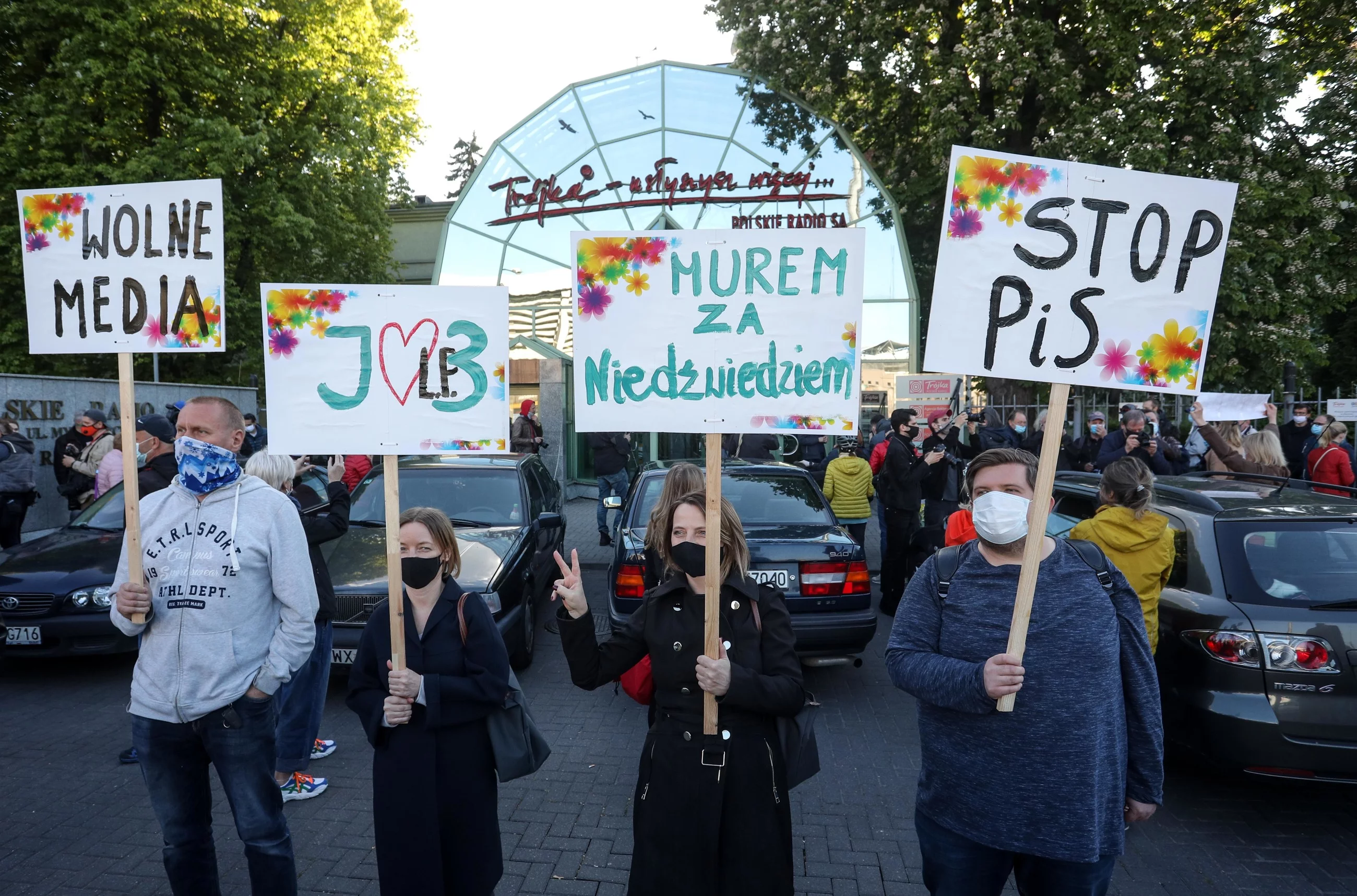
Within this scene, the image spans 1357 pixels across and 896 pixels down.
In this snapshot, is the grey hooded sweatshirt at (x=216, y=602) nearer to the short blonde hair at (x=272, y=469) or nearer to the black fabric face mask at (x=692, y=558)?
the short blonde hair at (x=272, y=469)

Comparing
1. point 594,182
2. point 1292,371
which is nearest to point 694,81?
point 594,182

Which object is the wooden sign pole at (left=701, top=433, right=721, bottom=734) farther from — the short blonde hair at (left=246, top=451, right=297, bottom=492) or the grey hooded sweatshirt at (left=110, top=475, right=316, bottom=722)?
the short blonde hair at (left=246, top=451, right=297, bottom=492)

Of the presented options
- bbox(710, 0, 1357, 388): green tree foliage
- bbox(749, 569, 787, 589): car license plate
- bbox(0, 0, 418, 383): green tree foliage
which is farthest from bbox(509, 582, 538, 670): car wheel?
bbox(0, 0, 418, 383): green tree foliage

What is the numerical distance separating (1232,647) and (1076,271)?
259 centimetres

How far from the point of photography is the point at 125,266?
350 cm

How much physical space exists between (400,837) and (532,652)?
14.3ft

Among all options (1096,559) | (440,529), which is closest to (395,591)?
(440,529)

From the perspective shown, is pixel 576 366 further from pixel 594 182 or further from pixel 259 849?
pixel 594 182

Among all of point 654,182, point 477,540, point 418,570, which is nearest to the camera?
point 418,570

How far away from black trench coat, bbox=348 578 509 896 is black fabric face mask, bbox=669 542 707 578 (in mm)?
818

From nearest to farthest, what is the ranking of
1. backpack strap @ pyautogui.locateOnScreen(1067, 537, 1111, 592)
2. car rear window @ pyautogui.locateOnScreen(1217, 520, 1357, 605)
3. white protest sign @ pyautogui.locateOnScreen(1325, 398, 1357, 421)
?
backpack strap @ pyautogui.locateOnScreen(1067, 537, 1111, 592) → car rear window @ pyautogui.locateOnScreen(1217, 520, 1357, 605) → white protest sign @ pyautogui.locateOnScreen(1325, 398, 1357, 421)

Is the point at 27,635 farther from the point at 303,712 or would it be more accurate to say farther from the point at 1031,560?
the point at 1031,560

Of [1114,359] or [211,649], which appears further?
[211,649]

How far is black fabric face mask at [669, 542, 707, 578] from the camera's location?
2.69 m
